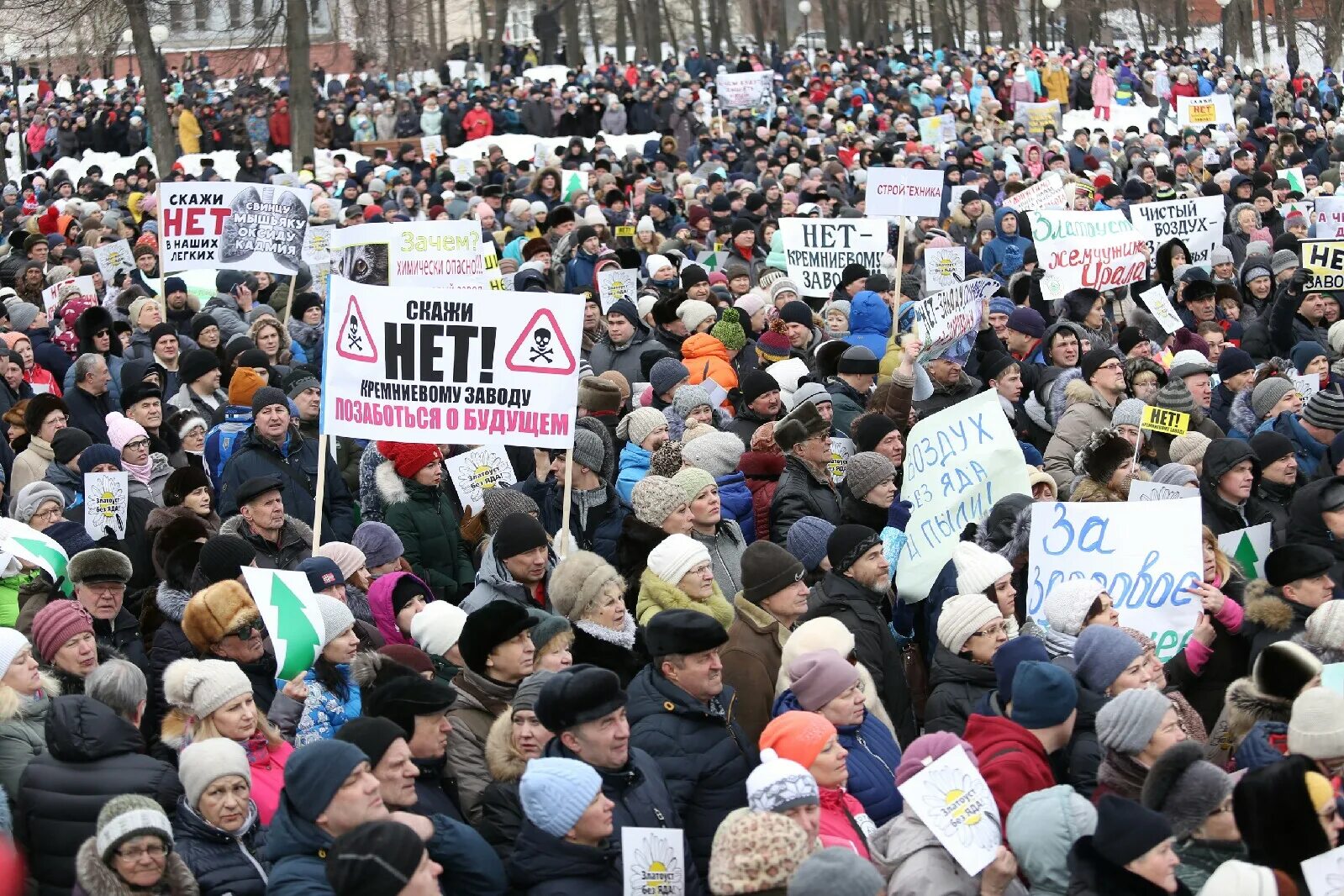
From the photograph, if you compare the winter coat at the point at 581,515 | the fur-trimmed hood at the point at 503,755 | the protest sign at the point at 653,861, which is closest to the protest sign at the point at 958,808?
the protest sign at the point at 653,861

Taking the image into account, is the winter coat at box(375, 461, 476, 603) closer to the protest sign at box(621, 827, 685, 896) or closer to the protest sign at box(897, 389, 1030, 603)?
the protest sign at box(897, 389, 1030, 603)

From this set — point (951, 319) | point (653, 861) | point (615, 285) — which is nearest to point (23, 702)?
point (653, 861)

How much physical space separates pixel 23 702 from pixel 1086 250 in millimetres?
9566

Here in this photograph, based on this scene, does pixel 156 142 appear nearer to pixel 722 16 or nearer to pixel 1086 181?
pixel 1086 181

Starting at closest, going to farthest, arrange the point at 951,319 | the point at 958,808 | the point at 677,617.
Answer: the point at 958,808
the point at 677,617
the point at 951,319

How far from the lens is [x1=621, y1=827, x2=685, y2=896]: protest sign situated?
5.05m

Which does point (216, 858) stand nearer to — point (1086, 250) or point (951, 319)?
Answer: point (951, 319)

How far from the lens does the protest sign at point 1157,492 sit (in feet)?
25.6

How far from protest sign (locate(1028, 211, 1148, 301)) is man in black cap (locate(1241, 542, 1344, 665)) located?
23.0 feet

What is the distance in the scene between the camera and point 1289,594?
6.73 m

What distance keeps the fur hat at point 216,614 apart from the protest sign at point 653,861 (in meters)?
1.92

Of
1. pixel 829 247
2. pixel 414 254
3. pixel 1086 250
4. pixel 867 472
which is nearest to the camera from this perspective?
pixel 867 472

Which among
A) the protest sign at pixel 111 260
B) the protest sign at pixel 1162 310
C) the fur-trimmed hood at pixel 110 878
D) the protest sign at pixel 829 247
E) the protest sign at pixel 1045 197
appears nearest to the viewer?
the fur-trimmed hood at pixel 110 878

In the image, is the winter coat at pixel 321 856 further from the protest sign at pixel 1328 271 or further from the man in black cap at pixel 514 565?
the protest sign at pixel 1328 271
